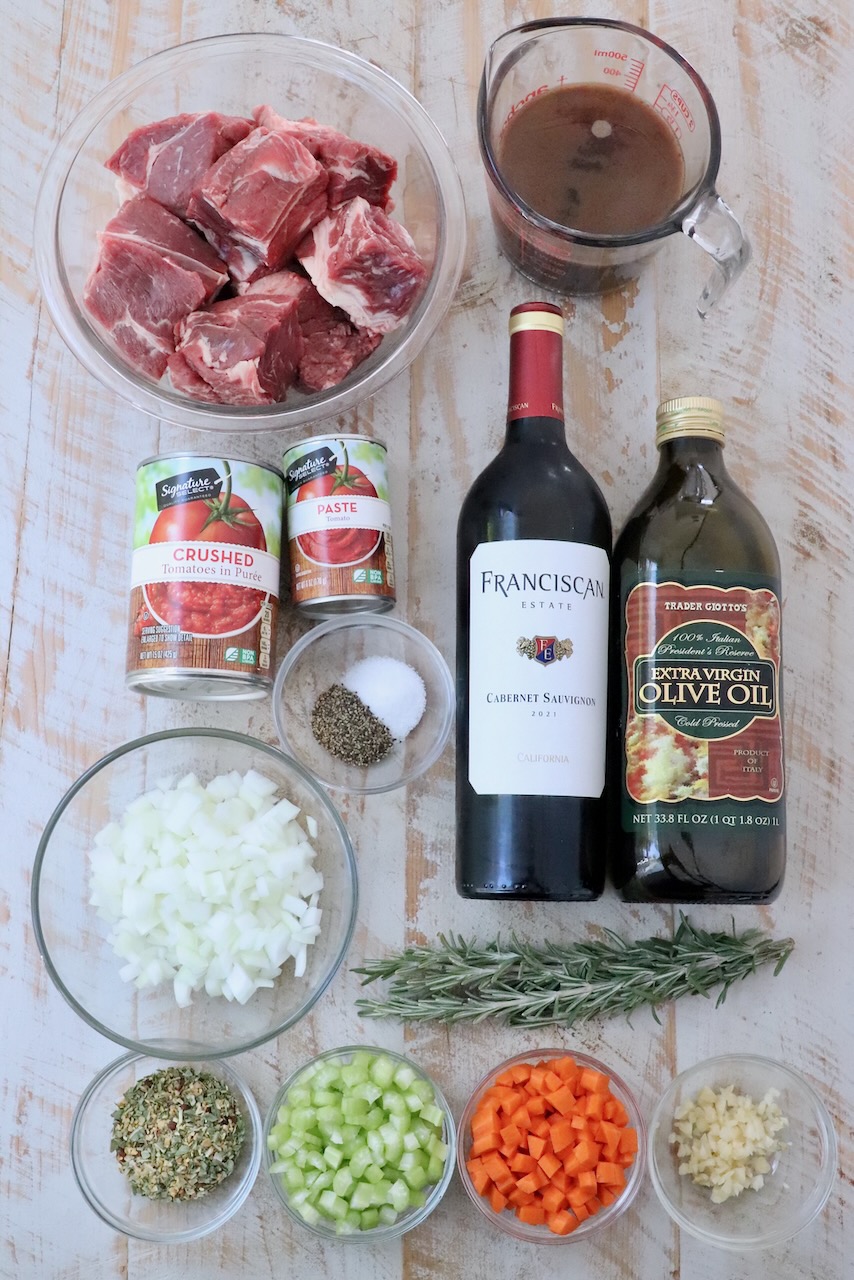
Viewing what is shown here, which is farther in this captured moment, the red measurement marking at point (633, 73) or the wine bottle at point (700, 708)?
the red measurement marking at point (633, 73)

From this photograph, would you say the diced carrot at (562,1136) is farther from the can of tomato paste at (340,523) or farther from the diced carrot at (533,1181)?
the can of tomato paste at (340,523)

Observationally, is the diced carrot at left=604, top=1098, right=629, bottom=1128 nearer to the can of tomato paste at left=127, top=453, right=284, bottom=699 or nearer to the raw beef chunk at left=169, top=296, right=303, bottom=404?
the can of tomato paste at left=127, top=453, right=284, bottom=699

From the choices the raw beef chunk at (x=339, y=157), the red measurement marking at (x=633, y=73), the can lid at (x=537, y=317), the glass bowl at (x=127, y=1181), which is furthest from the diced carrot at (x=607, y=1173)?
the red measurement marking at (x=633, y=73)

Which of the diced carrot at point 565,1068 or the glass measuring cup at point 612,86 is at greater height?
the glass measuring cup at point 612,86

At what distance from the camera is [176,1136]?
131 centimetres

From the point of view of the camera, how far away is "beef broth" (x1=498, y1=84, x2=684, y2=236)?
1.34m

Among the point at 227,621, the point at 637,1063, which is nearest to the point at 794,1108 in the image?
the point at 637,1063

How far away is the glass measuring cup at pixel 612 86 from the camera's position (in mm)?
1315

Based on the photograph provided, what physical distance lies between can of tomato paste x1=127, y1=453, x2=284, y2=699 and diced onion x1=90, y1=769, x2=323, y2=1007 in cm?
17

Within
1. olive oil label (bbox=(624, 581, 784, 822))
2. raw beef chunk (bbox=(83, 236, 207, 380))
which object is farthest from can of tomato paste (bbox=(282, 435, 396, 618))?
olive oil label (bbox=(624, 581, 784, 822))

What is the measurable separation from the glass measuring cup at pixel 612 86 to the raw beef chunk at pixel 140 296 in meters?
0.41

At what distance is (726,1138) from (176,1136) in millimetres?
672

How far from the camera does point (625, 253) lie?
1.36 metres
